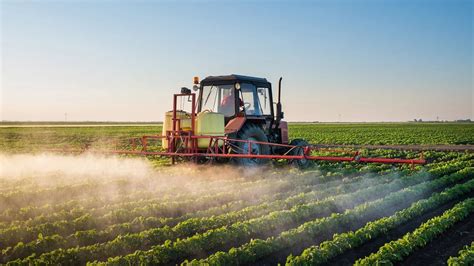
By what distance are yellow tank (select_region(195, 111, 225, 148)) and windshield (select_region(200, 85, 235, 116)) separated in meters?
0.98

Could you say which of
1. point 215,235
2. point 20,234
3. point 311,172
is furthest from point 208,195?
point 311,172

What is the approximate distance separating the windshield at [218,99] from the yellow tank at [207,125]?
978mm

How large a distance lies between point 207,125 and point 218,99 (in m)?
1.40

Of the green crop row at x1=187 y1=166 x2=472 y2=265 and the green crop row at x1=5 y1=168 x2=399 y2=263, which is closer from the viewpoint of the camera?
the green crop row at x1=187 y1=166 x2=472 y2=265

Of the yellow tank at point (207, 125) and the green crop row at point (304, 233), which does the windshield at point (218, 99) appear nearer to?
the yellow tank at point (207, 125)

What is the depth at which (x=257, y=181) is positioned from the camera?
34.4 feet

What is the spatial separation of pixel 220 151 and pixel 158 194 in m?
2.63

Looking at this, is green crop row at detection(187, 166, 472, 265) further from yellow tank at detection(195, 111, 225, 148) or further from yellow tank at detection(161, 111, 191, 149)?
yellow tank at detection(161, 111, 191, 149)

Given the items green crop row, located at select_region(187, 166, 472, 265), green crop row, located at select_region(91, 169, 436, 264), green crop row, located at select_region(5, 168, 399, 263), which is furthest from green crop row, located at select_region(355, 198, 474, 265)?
green crop row, located at select_region(5, 168, 399, 263)

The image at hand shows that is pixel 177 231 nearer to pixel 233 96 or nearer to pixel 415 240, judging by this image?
pixel 415 240

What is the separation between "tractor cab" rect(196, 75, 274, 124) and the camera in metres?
11.9

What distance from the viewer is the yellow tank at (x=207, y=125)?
1102cm

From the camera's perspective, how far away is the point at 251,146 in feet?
37.6

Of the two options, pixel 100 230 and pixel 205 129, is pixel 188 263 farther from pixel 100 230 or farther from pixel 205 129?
pixel 205 129
